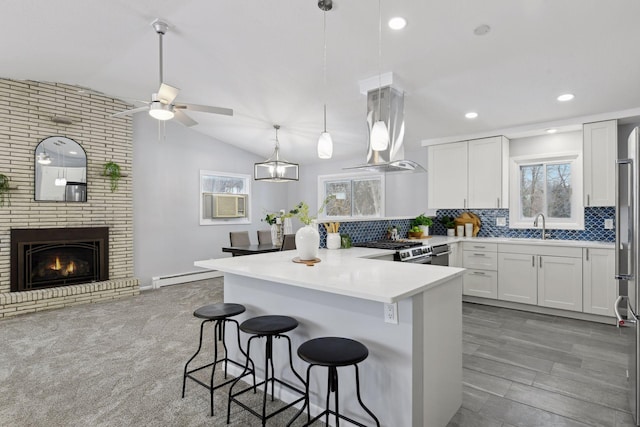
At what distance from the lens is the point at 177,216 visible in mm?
6090

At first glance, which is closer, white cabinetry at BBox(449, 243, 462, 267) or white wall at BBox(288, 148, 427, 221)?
white cabinetry at BBox(449, 243, 462, 267)

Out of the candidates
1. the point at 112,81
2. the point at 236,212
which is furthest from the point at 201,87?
the point at 236,212

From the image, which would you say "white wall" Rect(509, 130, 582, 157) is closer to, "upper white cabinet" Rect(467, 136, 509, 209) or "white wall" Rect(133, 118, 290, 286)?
"upper white cabinet" Rect(467, 136, 509, 209)

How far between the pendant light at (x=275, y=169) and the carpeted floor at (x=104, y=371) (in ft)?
7.68

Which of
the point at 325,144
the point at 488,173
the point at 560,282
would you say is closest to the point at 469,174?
the point at 488,173

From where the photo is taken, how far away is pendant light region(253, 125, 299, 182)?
199 inches

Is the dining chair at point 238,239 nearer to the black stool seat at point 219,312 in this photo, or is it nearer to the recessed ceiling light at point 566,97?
the black stool seat at point 219,312

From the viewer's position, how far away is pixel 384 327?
5.94 ft

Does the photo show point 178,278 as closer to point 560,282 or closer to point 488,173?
point 488,173

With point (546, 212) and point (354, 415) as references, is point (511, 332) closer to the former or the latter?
point (546, 212)

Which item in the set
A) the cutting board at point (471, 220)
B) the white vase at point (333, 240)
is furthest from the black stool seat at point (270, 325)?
the cutting board at point (471, 220)

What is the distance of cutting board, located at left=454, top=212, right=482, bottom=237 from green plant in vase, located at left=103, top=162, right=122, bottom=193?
17.0 feet

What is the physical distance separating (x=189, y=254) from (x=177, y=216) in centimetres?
73

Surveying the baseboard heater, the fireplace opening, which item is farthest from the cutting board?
the fireplace opening
